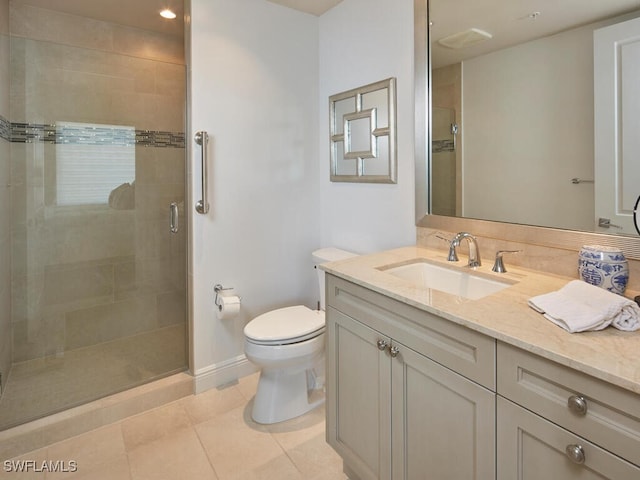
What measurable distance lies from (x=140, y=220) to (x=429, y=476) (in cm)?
229

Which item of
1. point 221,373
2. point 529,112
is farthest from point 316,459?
point 529,112

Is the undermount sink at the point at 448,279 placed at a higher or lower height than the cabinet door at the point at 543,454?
higher

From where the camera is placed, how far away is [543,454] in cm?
83

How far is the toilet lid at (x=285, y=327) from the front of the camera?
6.02 feet

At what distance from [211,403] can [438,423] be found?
1.44m

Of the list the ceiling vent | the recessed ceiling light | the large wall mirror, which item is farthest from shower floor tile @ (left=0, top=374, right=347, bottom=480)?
the recessed ceiling light

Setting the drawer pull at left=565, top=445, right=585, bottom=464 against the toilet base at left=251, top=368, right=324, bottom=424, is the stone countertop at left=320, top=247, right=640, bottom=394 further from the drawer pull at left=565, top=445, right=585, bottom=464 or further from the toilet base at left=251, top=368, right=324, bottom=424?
the toilet base at left=251, top=368, right=324, bottom=424

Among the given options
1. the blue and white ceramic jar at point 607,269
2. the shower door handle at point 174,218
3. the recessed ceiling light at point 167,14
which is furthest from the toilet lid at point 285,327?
the recessed ceiling light at point 167,14

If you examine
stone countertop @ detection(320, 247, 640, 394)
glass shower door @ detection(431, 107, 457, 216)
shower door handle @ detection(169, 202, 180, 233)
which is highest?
glass shower door @ detection(431, 107, 457, 216)

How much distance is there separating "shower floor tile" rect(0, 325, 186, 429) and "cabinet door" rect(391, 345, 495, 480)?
1.54 m

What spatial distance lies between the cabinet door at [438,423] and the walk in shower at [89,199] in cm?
154

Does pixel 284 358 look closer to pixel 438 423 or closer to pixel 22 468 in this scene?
pixel 438 423

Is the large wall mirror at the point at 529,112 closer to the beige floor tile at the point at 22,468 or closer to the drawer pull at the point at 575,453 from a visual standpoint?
the drawer pull at the point at 575,453

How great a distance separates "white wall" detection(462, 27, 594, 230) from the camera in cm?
130
